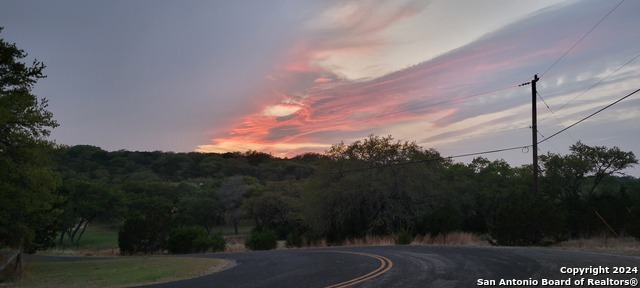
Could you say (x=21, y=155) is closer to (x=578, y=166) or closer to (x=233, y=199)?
(x=578, y=166)

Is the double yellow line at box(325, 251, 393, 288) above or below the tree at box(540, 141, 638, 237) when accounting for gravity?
below

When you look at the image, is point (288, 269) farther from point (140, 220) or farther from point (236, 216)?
point (236, 216)

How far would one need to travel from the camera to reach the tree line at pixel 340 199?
70.6ft

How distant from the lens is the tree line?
848 inches

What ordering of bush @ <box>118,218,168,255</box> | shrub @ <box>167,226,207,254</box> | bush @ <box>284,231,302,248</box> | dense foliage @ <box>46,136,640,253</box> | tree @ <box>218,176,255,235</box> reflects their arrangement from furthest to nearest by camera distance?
tree @ <box>218,176,255,235</box> → bush @ <box>284,231,302,248</box> → bush @ <box>118,218,168,255</box> → shrub @ <box>167,226,207,254</box> → dense foliage @ <box>46,136,640,253</box>

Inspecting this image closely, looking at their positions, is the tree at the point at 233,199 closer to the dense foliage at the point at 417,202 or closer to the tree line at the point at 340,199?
the tree line at the point at 340,199

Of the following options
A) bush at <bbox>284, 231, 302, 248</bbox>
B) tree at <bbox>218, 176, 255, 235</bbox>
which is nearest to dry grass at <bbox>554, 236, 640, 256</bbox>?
bush at <bbox>284, 231, 302, 248</bbox>

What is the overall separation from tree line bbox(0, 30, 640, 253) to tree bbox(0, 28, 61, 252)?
5cm

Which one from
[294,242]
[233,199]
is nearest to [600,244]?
[294,242]

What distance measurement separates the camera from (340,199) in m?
43.5

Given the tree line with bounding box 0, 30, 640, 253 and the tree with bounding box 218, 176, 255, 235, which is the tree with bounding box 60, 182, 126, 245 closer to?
the tree line with bounding box 0, 30, 640, 253

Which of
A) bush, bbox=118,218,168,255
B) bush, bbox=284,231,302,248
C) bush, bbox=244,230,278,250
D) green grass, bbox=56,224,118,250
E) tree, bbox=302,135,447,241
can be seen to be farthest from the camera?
green grass, bbox=56,224,118,250

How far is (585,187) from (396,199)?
31.8 metres

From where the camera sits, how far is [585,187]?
6075cm
